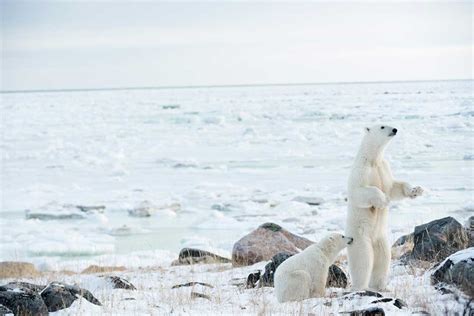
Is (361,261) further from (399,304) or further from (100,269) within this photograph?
(100,269)

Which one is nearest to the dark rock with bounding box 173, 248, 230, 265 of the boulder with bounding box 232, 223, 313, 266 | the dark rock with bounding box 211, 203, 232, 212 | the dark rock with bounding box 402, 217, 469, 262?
the boulder with bounding box 232, 223, 313, 266

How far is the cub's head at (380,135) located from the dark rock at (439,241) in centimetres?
202

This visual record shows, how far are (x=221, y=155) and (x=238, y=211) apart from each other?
38.9 feet

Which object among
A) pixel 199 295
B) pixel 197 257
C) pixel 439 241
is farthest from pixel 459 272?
pixel 197 257

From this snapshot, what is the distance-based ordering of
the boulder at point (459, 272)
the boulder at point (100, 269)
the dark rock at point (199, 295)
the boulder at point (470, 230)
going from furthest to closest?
the boulder at point (100, 269)
the boulder at point (470, 230)
the dark rock at point (199, 295)
the boulder at point (459, 272)

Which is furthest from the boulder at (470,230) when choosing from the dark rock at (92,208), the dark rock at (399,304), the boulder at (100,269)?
the dark rock at (92,208)

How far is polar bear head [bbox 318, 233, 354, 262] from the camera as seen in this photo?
6.47 meters

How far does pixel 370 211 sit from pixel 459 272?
125 centimetres

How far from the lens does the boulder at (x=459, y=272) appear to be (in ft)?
16.8

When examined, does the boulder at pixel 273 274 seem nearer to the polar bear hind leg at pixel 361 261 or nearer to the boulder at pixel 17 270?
the polar bear hind leg at pixel 361 261

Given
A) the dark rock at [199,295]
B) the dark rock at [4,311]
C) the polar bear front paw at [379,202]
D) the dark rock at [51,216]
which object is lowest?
the dark rock at [51,216]

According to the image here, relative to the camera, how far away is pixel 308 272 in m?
6.41

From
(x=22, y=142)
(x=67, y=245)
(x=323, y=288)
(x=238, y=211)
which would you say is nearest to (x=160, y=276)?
(x=323, y=288)

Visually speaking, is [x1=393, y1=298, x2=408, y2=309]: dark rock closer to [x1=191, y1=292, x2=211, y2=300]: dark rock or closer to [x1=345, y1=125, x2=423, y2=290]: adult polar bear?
[x1=345, y1=125, x2=423, y2=290]: adult polar bear
